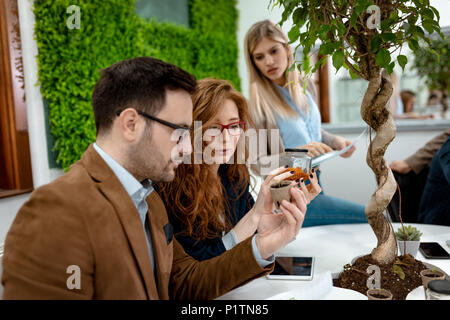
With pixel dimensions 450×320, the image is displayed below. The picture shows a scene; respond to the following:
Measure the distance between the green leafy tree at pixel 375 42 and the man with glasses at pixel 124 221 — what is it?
321mm

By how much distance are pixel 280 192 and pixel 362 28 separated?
550mm

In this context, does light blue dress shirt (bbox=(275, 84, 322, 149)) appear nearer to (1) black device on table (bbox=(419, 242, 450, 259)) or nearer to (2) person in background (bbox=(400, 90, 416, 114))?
(1) black device on table (bbox=(419, 242, 450, 259))

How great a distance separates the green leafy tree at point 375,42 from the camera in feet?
3.50

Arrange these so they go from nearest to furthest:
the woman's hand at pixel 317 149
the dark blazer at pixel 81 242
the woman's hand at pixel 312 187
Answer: the dark blazer at pixel 81 242 → the woman's hand at pixel 312 187 → the woman's hand at pixel 317 149

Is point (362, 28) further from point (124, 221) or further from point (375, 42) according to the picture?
point (124, 221)

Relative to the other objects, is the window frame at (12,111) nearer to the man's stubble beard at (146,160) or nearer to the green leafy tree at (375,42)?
the man's stubble beard at (146,160)

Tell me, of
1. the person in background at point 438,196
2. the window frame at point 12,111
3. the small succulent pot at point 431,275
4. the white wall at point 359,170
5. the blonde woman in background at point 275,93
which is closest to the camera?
the small succulent pot at point 431,275

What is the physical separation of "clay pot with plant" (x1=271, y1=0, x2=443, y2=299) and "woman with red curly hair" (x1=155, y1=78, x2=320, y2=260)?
0.23 meters

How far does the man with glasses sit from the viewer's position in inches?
28.1

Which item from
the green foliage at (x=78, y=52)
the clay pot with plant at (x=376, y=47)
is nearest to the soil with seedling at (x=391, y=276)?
the clay pot with plant at (x=376, y=47)

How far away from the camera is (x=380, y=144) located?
119cm

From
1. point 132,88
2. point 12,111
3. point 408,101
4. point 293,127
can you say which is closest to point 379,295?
point 132,88

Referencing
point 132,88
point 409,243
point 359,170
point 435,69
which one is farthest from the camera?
point 435,69
